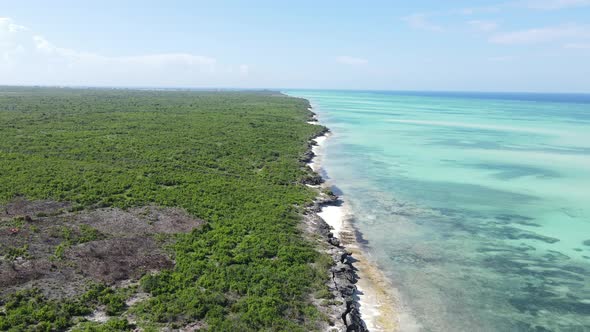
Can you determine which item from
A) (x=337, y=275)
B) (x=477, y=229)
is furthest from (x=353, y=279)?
(x=477, y=229)

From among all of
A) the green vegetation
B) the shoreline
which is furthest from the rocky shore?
the green vegetation

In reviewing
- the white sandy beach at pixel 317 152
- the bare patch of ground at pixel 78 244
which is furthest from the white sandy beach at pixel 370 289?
the white sandy beach at pixel 317 152

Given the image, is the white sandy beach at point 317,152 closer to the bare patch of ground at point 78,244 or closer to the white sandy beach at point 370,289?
the white sandy beach at point 370,289

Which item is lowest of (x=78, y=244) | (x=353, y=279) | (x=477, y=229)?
(x=353, y=279)

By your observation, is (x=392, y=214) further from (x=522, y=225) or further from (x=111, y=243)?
(x=111, y=243)

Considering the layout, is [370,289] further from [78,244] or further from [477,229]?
[78,244]

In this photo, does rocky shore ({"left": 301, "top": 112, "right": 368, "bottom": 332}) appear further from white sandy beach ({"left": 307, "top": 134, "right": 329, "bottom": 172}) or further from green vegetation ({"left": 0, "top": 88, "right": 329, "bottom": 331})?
white sandy beach ({"left": 307, "top": 134, "right": 329, "bottom": 172})

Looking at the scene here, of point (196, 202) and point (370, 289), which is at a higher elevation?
point (196, 202)
